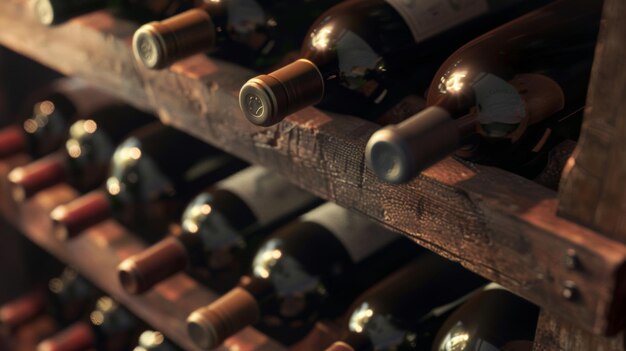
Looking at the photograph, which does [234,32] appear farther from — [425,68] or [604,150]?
[604,150]

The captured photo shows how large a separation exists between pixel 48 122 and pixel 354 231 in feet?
2.13

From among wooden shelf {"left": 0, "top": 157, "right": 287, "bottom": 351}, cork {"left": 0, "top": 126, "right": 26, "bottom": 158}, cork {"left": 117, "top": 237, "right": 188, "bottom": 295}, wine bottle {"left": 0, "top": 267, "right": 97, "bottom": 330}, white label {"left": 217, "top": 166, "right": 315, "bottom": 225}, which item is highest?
white label {"left": 217, "top": 166, "right": 315, "bottom": 225}

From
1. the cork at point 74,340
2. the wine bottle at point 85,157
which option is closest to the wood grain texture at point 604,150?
the wine bottle at point 85,157

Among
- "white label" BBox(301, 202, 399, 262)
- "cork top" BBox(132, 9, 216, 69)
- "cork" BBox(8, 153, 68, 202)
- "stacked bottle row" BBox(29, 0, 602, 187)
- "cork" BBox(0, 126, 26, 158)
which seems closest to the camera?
"stacked bottle row" BBox(29, 0, 602, 187)

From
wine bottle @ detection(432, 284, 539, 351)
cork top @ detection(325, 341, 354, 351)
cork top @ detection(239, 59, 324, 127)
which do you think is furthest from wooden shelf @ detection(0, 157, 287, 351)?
cork top @ detection(239, 59, 324, 127)

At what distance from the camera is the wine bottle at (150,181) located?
3.62 ft

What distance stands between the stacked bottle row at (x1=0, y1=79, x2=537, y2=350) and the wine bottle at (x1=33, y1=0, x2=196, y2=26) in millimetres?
195

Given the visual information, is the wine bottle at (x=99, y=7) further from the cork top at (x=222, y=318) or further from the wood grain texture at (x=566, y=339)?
the wood grain texture at (x=566, y=339)

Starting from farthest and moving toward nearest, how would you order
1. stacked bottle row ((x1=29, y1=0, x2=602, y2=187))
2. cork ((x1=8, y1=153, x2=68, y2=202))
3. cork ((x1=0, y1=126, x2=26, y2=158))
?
1. cork ((x1=0, y1=126, x2=26, y2=158))
2. cork ((x1=8, y1=153, x2=68, y2=202))
3. stacked bottle row ((x1=29, y1=0, x2=602, y2=187))

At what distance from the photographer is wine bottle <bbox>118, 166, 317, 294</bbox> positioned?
976 millimetres

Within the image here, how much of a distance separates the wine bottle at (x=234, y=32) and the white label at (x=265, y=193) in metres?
0.17

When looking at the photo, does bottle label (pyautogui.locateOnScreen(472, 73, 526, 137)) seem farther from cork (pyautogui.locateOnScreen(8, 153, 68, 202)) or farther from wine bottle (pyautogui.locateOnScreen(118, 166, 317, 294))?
cork (pyautogui.locateOnScreen(8, 153, 68, 202))

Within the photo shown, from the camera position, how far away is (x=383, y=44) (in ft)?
2.55

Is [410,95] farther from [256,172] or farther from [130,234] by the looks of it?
[130,234]
